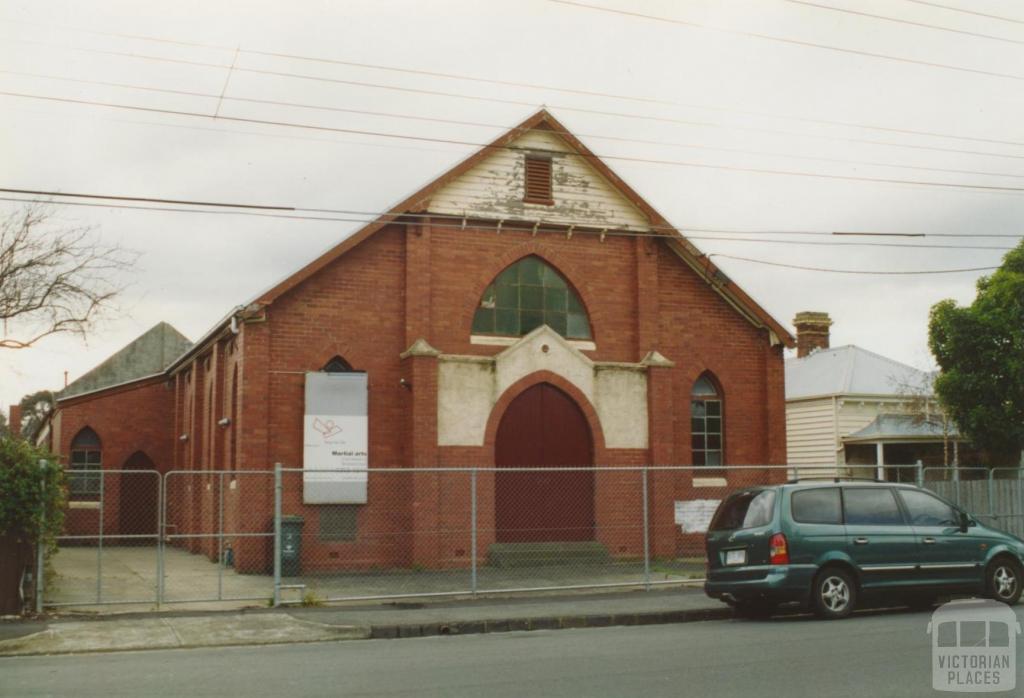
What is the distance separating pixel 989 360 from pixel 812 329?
1949 cm

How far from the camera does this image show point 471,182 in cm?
2348

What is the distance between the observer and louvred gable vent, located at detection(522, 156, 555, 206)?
23969 millimetres

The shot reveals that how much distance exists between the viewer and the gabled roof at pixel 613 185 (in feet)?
72.3

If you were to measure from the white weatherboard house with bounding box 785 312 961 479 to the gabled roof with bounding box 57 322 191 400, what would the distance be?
23150mm

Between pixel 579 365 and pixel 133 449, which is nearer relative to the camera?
pixel 579 365

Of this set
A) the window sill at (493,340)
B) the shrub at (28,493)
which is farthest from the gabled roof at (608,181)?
the shrub at (28,493)

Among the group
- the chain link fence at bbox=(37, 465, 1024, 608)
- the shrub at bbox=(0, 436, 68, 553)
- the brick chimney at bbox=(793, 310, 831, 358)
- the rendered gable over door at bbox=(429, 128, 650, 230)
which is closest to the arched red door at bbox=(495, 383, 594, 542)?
the chain link fence at bbox=(37, 465, 1024, 608)

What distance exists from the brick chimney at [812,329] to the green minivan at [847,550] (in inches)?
1106

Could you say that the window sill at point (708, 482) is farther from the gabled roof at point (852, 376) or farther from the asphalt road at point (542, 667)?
the gabled roof at point (852, 376)

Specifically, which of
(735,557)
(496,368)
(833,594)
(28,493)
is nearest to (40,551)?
(28,493)

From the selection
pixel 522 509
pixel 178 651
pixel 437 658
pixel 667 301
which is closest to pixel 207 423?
pixel 522 509

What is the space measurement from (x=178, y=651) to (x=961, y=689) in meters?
8.00

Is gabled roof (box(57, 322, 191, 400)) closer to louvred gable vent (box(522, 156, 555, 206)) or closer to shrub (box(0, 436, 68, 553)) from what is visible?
louvred gable vent (box(522, 156, 555, 206))

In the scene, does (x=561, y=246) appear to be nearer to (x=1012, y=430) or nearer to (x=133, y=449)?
(x=1012, y=430)
